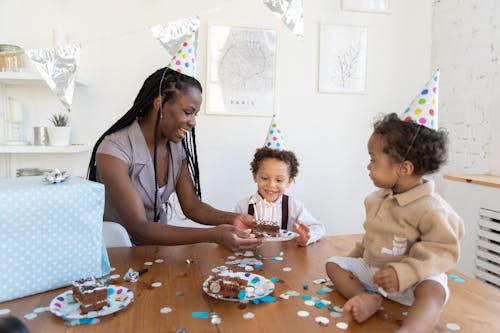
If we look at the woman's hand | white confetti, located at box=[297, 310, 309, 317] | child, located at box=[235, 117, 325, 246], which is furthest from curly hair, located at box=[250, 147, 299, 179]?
white confetti, located at box=[297, 310, 309, 317]

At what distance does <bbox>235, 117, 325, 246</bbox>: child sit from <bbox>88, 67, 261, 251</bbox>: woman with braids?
1.11ft

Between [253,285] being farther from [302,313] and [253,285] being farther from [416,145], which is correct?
[416,145]

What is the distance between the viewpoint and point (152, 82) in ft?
6.38

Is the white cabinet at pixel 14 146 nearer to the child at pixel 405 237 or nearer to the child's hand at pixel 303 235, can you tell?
the child's hand at pixel 303 235

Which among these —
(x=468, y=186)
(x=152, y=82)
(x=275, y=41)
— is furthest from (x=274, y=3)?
(x=468, y=186)

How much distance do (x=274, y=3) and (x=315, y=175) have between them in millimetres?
1415

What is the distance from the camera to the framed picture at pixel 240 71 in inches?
115

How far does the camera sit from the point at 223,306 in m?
1.05

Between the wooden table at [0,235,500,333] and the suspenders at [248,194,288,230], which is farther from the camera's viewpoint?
the suspenders at [248,194,288,230]

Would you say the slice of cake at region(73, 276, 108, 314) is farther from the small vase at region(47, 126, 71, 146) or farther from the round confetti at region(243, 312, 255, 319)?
the small vase at region(47, 126, 71, 146)

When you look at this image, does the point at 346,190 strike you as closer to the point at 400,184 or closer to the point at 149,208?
the point at 149,208

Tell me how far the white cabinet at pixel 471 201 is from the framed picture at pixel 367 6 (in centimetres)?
143

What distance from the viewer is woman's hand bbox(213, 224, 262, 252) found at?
1456 mm

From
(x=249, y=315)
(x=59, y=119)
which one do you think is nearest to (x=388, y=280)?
(x=249, y=315)
